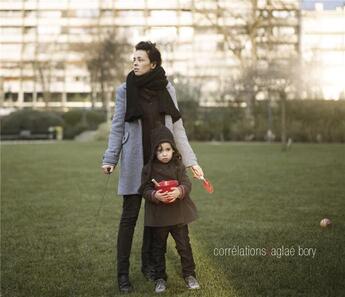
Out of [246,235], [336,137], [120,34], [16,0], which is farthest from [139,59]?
[16,0]

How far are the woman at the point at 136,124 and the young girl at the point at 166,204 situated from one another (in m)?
0.13

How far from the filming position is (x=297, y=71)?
27359 millimetres

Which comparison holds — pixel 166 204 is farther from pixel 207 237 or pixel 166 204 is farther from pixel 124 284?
pixel 207 237

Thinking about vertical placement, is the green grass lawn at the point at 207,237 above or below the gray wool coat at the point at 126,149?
below

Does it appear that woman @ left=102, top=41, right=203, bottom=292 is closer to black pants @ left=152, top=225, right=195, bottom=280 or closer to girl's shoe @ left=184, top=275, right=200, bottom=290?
black pants @ left=152, top=225, right=195, bottom=280

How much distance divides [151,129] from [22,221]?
3214 mm

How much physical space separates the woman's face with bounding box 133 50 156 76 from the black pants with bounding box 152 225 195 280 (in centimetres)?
106

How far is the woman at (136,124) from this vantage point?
13.7 ft

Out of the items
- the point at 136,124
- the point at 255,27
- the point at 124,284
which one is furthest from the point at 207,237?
the point at 255,27

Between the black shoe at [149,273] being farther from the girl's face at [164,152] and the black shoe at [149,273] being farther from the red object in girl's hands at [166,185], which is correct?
the girl's face at [164,152]

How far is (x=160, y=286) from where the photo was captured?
4.06 meters

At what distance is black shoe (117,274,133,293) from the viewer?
4.07 metres

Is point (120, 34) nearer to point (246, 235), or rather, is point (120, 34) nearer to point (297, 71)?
point (297, 71)

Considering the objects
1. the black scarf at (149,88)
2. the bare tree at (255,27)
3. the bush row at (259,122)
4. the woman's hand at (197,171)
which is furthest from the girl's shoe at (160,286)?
the bare tree at (255,27)
